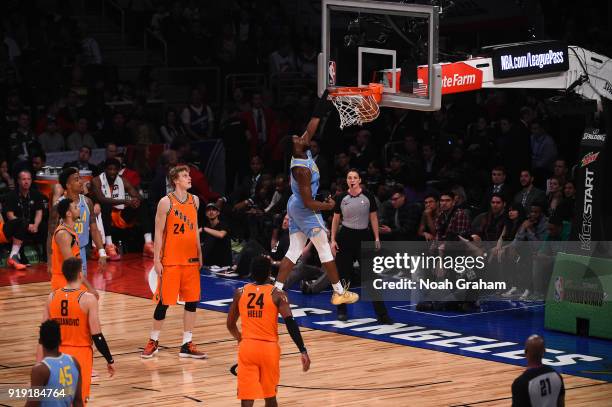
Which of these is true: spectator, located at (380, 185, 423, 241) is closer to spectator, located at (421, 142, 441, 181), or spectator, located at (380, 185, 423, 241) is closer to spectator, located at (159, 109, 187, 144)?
spectator, located at (421, 142, 441, 181)

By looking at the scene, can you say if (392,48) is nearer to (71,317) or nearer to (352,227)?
(352,227)

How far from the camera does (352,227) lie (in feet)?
51.8

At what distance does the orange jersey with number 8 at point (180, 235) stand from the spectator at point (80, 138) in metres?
9.11

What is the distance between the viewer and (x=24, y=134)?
71.4ft

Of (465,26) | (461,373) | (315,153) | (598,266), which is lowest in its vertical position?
(461,373)

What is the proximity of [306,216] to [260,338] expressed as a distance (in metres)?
4.34

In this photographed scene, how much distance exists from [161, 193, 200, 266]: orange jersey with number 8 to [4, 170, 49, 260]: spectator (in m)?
6.95

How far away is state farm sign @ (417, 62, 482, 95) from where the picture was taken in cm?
1327

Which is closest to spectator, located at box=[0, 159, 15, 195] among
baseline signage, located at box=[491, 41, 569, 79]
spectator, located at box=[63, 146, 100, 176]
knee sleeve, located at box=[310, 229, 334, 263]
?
spectator, located at box=[63, 146, 100, 176]

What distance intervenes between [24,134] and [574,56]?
1137cm

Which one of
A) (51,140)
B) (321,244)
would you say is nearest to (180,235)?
(321,244)

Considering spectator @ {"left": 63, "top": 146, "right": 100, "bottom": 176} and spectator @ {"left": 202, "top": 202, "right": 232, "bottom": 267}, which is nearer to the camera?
spectator @ {"left": 202, "top": 202, "right": 232, "bottom": 267}

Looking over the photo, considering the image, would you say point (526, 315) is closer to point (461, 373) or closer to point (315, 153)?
point (461, 373)

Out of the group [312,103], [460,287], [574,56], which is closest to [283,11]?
[312,103]
